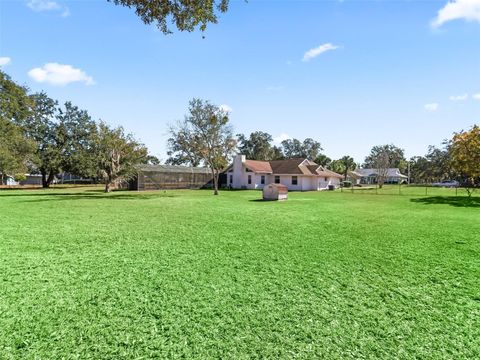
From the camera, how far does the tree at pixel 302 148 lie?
84750 mm

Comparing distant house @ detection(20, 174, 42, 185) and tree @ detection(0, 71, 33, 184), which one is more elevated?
tree @ detection(0, 71, 33, 184)

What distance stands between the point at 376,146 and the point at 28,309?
99.1 metres

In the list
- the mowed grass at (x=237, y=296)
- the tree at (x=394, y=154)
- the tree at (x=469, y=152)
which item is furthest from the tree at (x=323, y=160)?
the mowed grass at (x=237, y=296)

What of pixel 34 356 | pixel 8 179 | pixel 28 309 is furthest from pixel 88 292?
pixel 8 179

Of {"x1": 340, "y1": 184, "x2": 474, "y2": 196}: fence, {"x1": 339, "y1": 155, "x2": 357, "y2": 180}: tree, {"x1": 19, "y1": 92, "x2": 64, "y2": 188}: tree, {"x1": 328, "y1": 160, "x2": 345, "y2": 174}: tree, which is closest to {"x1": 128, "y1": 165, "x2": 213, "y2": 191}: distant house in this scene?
{"x1": 19, "y1": 92, "x2": 64, "y2": 188}: tree

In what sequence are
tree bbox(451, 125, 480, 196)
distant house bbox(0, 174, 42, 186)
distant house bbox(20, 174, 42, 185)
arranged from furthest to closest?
1. distant house bbox(20, 174, 42, 185)
2. distant house bbox(0, 174, 42, 186)
3. tree bbox(451, 125, 480, 196)

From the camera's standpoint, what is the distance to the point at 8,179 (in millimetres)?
53094

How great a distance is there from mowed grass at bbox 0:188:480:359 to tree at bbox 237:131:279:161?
66.2m

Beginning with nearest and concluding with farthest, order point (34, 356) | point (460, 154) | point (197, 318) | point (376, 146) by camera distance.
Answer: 1. point (34, 356)
2. point (197, 318)
3. point (460, 154)
4. point (376, 146)

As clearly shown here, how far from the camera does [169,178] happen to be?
40.3m

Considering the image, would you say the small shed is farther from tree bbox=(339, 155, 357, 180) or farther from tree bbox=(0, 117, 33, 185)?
tree bbox=(339, 155, 357, 180)

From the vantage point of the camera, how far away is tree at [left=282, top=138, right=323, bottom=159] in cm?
8475

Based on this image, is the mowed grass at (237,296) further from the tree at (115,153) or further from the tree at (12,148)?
the tree at (12,148)

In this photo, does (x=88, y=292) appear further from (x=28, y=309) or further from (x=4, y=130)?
(x=4, y=130)
